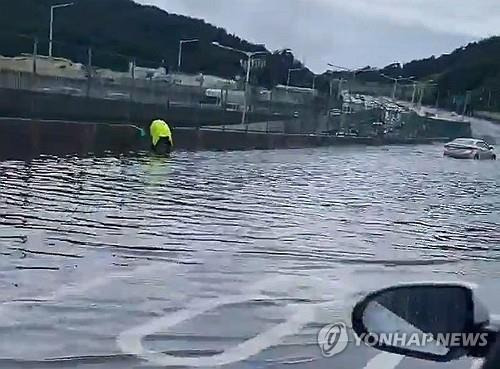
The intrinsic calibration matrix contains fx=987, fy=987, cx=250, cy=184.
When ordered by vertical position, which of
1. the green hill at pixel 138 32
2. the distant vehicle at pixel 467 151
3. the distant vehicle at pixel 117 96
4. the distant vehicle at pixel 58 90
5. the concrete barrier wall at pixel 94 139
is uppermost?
the green hill at pixel 138 32

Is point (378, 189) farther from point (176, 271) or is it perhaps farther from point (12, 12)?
point (12, 12)

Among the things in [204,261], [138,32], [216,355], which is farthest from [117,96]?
[138,32]

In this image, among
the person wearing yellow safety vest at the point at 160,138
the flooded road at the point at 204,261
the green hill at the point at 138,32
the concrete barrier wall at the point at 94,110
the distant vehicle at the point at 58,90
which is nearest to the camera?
the flooded road at the point at 204,261

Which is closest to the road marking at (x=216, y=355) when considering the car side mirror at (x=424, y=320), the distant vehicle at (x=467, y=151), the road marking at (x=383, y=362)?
the road marking at (x=383, y=362)

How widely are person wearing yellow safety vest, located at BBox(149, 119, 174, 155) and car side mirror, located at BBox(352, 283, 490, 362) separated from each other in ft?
83.0

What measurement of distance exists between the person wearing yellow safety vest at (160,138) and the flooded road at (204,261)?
6.90 metres

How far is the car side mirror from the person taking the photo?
9.18ft

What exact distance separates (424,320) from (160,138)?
25.6 metres

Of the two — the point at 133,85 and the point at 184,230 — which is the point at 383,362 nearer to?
the point at 184,230

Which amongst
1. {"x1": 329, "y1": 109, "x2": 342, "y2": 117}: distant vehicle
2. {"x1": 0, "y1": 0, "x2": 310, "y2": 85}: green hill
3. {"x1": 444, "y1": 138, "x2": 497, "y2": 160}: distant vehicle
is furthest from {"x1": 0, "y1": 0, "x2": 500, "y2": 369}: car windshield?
{"x1": 0, "y1": 0, "x2": 310, "y2": 85}: green hill

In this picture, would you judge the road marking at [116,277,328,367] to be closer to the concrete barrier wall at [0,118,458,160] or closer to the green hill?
the concrete barrier wall at [0,118,458,160]

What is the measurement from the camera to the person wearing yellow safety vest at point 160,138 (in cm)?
2828

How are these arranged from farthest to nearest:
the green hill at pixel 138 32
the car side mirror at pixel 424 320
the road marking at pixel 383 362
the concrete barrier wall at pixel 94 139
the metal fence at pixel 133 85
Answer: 1. the green hill at pixel 138 32
2. the metal fence at pixel 133 85
3. the concrete barrier wall at pixel 94 139
4. the road marking at pixel 383 362
5. the car side mirror at pixel 424 320

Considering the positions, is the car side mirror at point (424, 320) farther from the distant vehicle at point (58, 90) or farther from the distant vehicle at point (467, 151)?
the distant vehicle at point (467, 151)
